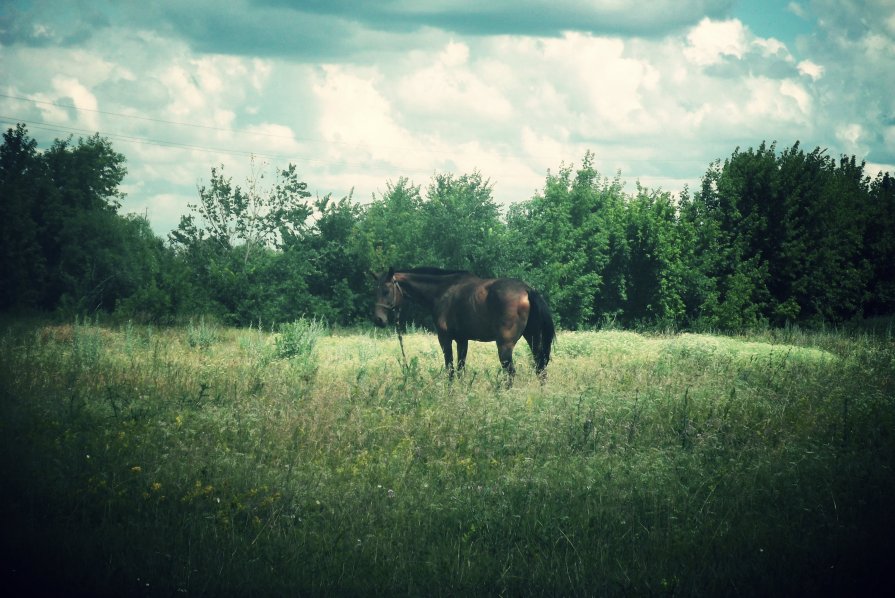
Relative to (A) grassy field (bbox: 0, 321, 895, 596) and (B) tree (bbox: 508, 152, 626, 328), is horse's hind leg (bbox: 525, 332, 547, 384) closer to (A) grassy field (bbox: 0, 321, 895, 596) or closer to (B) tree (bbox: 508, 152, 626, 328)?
(A) grassy field (bbox: 0, 321, 895, 596)

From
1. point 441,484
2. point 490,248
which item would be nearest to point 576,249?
point 490,248

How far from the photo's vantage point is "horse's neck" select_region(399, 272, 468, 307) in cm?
1369

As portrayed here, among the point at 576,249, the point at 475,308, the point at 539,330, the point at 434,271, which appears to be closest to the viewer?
the point at 539,330

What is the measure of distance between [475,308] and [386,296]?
1951 millimetres

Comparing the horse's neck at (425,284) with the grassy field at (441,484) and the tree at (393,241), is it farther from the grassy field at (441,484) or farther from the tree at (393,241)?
the tree at (393,241)

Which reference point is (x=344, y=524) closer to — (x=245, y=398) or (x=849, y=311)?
(x=245, y=398)

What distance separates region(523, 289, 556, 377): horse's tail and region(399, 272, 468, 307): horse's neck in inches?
72.9

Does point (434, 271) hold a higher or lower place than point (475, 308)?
higher

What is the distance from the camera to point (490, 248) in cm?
2509

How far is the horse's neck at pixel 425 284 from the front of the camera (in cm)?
1369

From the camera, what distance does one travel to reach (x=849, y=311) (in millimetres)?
32500

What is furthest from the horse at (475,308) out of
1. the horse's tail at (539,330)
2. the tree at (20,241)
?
the tree at (20,241)

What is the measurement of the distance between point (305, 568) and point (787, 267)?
29532mm

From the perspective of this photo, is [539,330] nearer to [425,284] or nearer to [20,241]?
[425,284]
